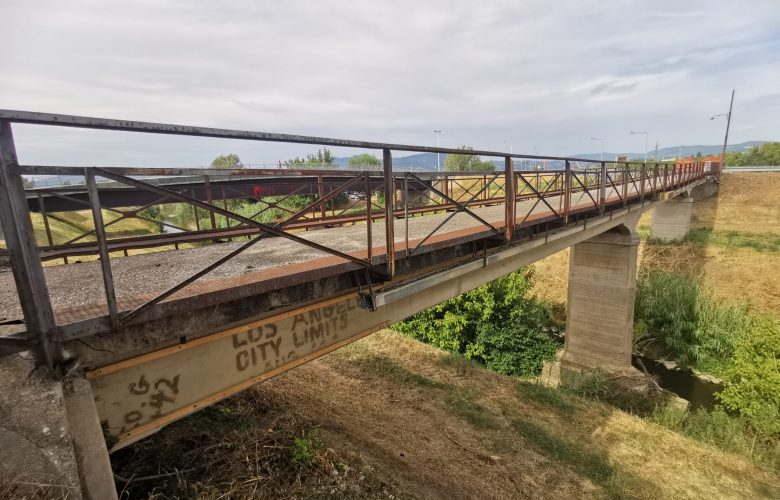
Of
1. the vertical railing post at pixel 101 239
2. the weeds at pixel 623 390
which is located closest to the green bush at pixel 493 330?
the weeds at pixel 623 390

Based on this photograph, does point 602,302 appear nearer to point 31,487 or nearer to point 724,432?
point 724,432

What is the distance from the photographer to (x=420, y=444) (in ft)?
23.0

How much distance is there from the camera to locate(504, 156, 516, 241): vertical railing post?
5887 mm

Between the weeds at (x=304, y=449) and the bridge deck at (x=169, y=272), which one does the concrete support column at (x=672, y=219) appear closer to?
the bridge deck at (x=169, y=272)

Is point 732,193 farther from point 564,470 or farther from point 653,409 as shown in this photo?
point 564,470

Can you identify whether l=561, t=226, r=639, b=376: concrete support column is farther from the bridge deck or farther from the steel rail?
the steel rail

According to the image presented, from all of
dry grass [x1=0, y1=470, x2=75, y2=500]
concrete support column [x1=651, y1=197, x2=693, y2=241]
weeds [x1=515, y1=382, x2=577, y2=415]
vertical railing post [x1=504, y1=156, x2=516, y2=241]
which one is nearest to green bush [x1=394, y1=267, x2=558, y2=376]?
weeds [x1=515, y1=382, x2=577, y2=415]

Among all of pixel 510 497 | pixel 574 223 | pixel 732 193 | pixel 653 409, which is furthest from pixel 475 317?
pixel 732 193

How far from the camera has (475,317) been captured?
55.8 ft

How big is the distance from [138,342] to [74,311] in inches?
18.8

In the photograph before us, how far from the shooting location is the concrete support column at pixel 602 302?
15898 millimetres

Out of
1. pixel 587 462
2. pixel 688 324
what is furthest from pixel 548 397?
pixel 688 324

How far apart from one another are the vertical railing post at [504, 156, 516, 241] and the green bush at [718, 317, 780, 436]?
12.5m

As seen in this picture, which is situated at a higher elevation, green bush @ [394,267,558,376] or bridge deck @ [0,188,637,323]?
bridge deck @ [0,188,637,323]
